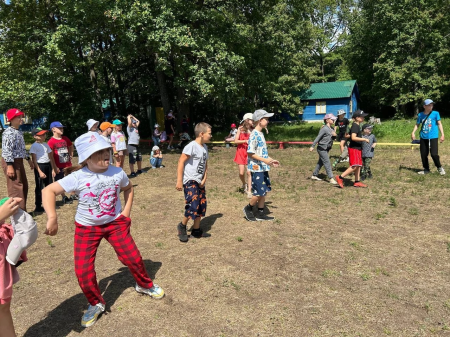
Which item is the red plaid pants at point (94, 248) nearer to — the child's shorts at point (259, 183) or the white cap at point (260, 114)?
the child's shorts at point (259, 183)

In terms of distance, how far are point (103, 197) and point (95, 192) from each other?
3.7 inches

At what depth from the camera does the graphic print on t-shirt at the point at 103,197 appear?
128 inches

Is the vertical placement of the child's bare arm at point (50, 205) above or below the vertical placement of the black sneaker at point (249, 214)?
above

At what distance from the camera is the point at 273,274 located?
435cm

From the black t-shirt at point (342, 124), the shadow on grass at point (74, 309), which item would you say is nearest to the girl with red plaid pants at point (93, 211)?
the shadow on grass at point (74, 309)

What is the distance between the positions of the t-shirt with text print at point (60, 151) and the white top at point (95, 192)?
15.6ft

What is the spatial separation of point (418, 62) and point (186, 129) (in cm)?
2334

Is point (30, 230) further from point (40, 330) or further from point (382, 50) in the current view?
point (382, 50)

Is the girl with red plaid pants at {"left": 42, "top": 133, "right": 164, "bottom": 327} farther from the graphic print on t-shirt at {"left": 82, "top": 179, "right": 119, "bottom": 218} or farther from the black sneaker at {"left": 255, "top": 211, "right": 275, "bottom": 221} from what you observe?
the black sneaker at {"left": 255, "top": 211, "right": 275, "bottom": 221}

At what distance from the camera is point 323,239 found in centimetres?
541

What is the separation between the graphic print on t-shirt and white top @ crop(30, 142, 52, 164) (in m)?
4.59

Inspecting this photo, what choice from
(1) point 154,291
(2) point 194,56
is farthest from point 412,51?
(1) point 154,291

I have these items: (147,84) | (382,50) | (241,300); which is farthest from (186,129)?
(382,50)

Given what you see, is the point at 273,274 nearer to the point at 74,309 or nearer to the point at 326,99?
the point at 74,309
